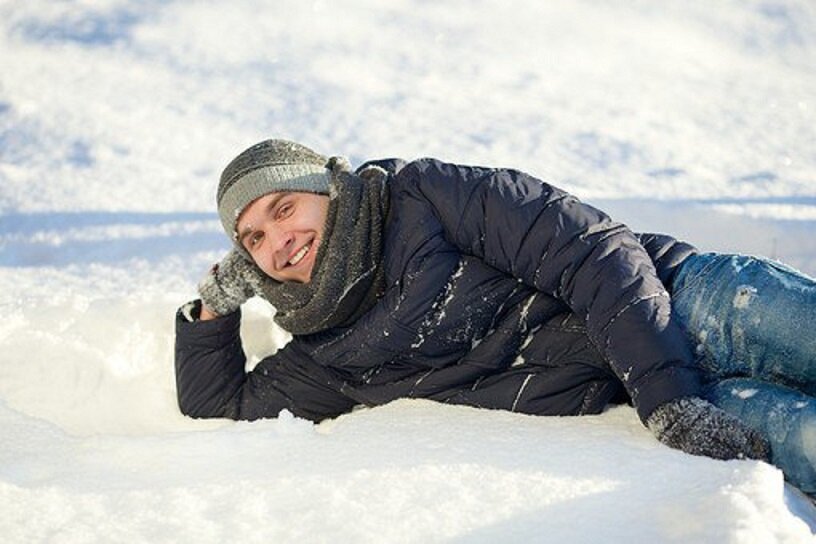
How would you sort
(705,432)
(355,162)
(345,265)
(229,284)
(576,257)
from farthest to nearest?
(355,162)
(229,284)
(345,265)
(576,257)
(705,432)

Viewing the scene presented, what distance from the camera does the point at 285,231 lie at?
1.94 m

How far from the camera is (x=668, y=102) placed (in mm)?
5758

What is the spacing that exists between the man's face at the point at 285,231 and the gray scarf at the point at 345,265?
46mm

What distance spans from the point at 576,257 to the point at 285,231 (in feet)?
2.11

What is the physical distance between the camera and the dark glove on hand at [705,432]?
149 centimetres

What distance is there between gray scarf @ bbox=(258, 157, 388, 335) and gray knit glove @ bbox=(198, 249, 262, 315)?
15 cm

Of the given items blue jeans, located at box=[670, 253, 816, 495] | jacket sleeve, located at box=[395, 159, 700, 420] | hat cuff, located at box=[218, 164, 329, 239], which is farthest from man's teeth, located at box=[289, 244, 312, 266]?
blue jeans, located at box=[670, 253, 816, 495]

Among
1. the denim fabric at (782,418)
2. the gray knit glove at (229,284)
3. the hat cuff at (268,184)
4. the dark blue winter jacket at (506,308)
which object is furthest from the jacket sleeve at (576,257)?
the gray knit glove at (229,284)

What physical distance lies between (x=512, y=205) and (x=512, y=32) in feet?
Result: 17.6

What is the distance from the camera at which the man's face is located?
6.33 ft

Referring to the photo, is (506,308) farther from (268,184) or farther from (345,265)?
(268,184)

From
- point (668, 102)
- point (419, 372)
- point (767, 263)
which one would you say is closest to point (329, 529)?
point (419, 372)

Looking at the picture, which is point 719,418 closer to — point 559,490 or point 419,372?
point 559,490

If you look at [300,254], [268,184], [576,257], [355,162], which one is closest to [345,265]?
[300,254]
